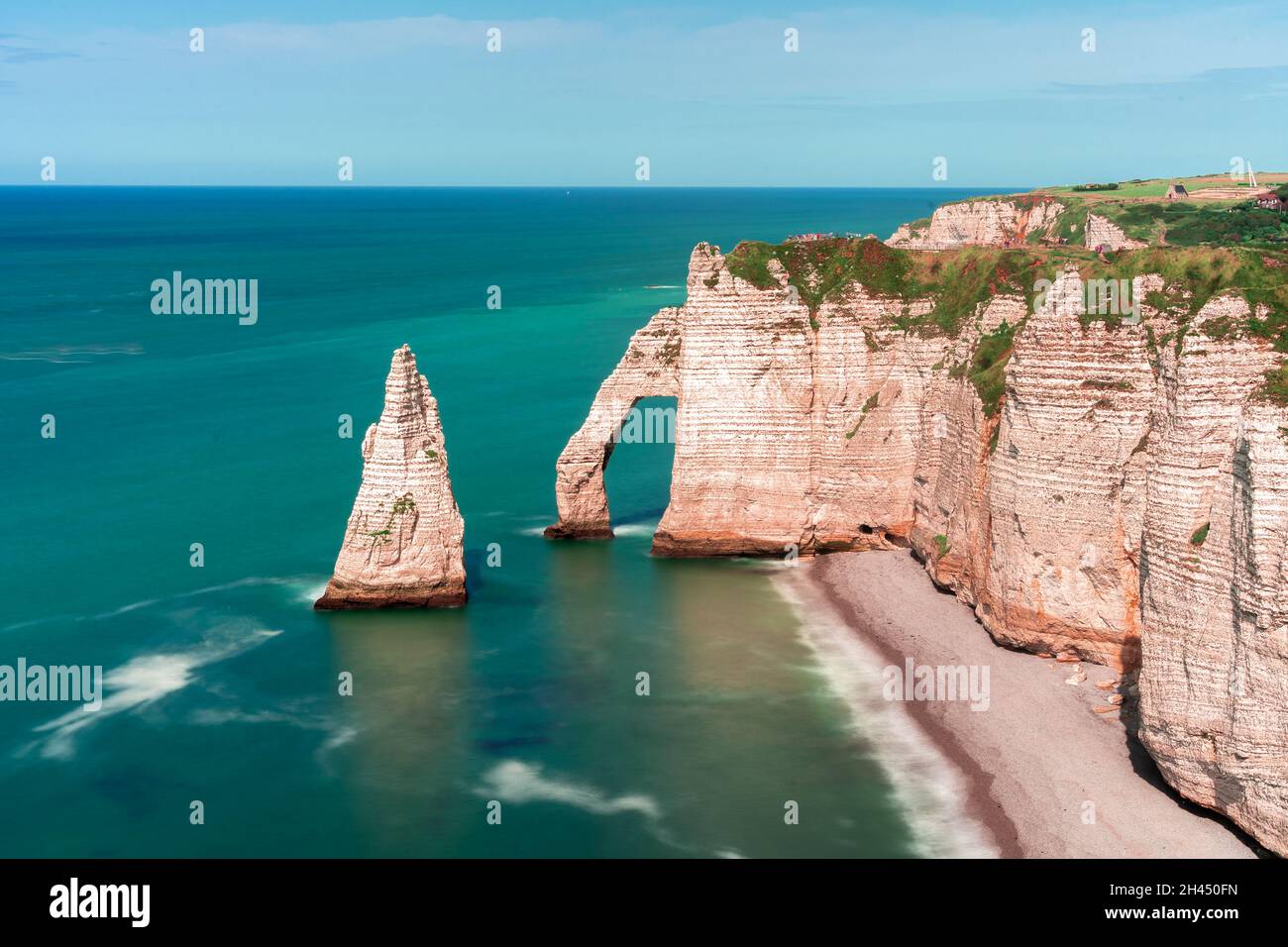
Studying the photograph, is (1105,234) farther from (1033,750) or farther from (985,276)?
(1033,750)

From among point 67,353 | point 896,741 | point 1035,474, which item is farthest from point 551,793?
point 67,353

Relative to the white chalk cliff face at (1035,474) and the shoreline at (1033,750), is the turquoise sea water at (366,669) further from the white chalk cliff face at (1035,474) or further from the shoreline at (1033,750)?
the white chalk cliff face at (1035,474)

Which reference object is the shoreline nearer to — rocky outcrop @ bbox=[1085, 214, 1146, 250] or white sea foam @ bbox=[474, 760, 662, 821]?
white sea foam @ bbox=[474, 760, 662, 821]

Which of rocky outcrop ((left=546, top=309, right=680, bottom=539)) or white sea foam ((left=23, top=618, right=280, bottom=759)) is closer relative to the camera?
white sea foam ((left=23, top=618, right=280, bottom=759))

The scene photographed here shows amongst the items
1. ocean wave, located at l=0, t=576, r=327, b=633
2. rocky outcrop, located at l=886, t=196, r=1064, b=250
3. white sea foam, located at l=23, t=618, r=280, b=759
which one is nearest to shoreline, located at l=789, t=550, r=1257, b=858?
ocean wave, located at l=0, t=576, r=327, b=633

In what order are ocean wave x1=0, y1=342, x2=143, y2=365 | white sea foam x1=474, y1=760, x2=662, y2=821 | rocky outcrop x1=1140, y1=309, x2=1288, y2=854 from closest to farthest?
rocky outcrop x1=1140, y1=309, x2=1288, y2=854 → white sea foam x1=474, y1=760, x2=662, y2=821 → ocean wave x1=0, y1=342, x2=143, y2=365

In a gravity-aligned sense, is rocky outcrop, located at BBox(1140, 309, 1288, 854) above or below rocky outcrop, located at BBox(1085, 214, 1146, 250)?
below

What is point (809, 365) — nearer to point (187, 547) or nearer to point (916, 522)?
point (916, 522)

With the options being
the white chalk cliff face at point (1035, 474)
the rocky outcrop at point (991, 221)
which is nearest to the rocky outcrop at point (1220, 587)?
the white chalk cliff face at point (1035, 474)
